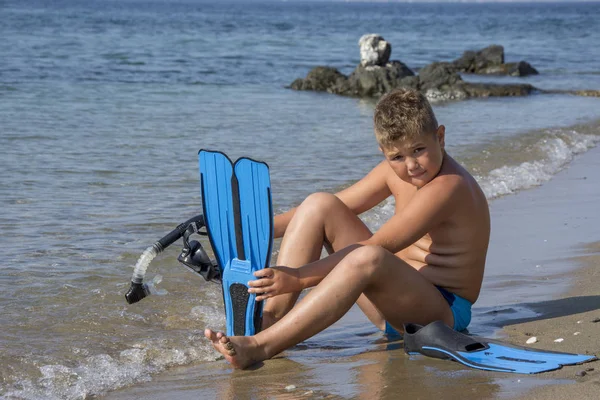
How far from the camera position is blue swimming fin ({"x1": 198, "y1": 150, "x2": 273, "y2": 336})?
3.23 meters

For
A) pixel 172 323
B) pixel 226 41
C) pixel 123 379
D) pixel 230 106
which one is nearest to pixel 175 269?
pixel 172 323

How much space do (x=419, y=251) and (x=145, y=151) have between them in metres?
6.66

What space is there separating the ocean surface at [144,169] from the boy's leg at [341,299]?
13.7 inches

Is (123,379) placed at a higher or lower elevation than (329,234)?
lower

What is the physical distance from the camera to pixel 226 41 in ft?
123

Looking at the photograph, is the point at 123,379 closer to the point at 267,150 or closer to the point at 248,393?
the point at 248,393

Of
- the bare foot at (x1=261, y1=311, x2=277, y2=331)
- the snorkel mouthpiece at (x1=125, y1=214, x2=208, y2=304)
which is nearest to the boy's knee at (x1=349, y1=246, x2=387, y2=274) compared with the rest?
the bare foot at (x1=261, y1=311, x2=277, y2=331)

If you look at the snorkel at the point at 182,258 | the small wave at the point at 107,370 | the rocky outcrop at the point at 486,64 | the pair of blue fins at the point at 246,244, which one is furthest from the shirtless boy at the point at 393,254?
the rocky outcrop at the point at 486,64

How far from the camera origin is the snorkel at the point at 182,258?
316cm

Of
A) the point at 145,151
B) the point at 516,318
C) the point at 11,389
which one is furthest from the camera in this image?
the point at 145,151

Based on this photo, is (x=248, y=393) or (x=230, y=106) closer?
(x=248, y=393)

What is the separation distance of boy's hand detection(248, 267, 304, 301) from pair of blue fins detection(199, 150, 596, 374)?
0.09 meters

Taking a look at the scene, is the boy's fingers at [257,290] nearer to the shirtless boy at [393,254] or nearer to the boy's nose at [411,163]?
the shirtless boy at [393,254]

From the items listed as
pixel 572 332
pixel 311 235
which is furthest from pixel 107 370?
pixel 572 332
